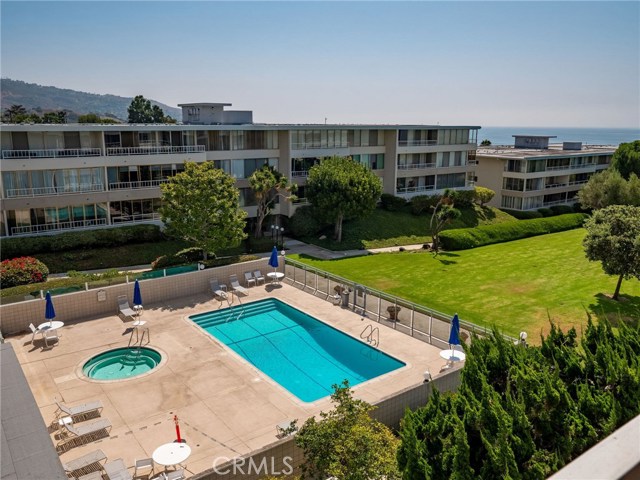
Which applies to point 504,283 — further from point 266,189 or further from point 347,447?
point 347,447

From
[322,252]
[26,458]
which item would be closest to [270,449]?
[26,458]

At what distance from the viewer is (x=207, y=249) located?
1331 inches

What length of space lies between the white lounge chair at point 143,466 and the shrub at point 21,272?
19333mm

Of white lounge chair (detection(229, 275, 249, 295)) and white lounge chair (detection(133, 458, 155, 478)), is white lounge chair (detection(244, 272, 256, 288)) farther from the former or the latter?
white lounge chair (detection(133, 458, 155, 478))

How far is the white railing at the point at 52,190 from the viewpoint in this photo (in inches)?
1399

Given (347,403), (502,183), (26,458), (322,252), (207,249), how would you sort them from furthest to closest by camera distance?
(502,183) < (322,252) < (207,249) < (347,403) < (26,458)

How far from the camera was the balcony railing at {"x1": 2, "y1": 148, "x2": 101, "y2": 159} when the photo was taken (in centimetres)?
3531

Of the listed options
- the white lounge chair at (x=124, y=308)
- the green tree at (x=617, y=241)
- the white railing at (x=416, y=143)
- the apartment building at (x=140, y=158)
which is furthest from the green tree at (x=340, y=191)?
the white lounge chair at (x=124, y=308)

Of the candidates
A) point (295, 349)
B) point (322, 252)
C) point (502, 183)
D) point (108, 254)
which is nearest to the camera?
point (295, 349)

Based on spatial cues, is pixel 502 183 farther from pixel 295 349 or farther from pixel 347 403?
pixel 347 403

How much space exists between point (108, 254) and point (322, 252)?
1682 centimetres

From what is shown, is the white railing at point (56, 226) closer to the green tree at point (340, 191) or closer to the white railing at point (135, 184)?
the white railing at point (135, 184)

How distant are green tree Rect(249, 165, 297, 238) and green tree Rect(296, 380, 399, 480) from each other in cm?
3059

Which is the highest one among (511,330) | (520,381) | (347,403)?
(520,381)
